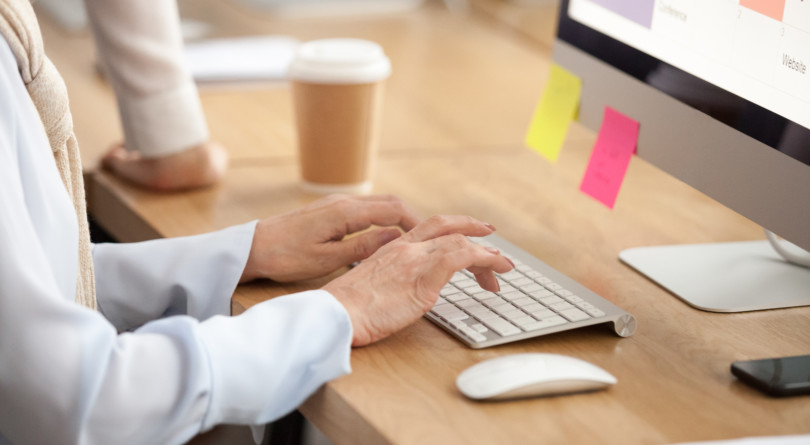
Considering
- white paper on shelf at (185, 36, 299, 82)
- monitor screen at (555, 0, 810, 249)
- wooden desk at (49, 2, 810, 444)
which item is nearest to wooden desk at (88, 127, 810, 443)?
wooden desk at (49, 2, 810, 444)

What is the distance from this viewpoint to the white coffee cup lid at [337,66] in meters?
1.10

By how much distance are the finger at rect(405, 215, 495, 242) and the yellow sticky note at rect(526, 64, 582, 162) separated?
1.00 ft

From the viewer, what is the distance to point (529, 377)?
67 cm

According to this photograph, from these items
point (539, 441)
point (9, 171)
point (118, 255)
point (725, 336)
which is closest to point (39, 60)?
point (9, 171)

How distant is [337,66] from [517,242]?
0.99 feet

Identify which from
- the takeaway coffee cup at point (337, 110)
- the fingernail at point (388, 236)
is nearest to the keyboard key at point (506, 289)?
the fingernail at point (388, 236)

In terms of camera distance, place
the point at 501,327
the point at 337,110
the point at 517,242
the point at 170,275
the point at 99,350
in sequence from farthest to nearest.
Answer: the point at 337,110
the point at 517,242
the point at 170,275
the point at 501,327
the point at 99,350

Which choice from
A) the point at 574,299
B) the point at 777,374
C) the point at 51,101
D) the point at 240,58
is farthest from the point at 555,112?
the point at 240,58

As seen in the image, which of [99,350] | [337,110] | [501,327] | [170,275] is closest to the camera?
[99,350]

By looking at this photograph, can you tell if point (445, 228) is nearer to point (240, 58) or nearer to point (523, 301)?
point (523, 301)

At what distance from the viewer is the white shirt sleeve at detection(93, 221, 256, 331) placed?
34.7 inches

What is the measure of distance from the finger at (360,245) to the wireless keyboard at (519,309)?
0.08 meters

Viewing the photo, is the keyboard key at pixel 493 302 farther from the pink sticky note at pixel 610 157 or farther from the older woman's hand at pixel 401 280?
the pink sticky note at pixel 610 157

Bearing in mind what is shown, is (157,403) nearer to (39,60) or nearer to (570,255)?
(39,60)
